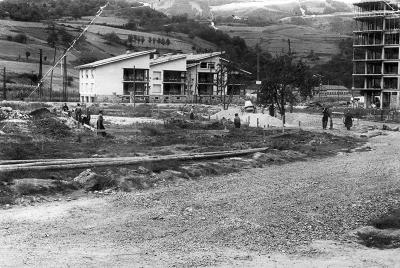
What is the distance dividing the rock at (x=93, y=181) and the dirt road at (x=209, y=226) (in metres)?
1.14

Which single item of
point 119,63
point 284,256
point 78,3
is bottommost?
point 284,256

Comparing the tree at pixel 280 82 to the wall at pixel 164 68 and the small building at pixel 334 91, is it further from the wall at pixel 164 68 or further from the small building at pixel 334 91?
the small building at pixel 334 91

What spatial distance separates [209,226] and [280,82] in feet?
98.3

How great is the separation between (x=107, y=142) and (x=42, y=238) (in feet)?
58.7

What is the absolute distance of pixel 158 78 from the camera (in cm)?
9750

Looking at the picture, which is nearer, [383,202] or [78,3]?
[383,202]

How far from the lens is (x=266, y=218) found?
15.9m

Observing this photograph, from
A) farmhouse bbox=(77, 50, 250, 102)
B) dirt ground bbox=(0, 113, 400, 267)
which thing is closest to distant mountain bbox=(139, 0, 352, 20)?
farmhouse bbox=(77, 50, 250, 102)

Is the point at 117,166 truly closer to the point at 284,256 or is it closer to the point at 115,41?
the point at 284,256

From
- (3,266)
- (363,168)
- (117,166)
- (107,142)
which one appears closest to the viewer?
(3,266)

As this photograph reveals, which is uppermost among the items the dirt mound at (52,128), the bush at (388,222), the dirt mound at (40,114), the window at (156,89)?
the window at (156,89)

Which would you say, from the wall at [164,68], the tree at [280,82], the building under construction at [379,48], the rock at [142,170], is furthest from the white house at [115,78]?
the rock at [142,170]

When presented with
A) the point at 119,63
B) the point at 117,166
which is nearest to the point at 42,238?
the point at 117,166

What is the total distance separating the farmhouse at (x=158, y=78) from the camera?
295 feet
